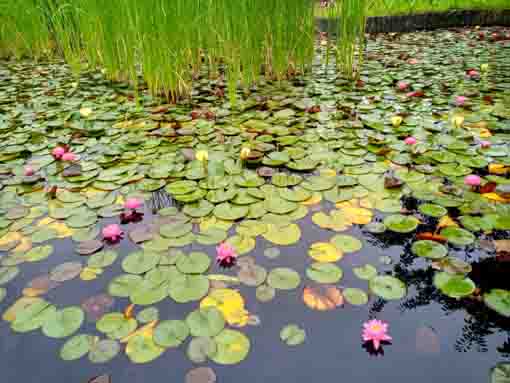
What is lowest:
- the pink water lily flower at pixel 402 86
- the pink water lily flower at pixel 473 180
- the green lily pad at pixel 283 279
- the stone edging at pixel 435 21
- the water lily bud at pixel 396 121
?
the green lily pad at pixel 283 279

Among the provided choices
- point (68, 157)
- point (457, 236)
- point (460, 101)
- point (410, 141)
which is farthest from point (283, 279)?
point (460, 101)

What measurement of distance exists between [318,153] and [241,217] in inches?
24.6

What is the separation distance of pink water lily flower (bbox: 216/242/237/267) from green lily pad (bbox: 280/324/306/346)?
0.94ft

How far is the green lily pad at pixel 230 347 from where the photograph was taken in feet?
2.64

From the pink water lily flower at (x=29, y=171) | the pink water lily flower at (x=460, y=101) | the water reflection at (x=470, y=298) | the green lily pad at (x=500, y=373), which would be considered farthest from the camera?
the pink water lily flower at (x=460, y=101)

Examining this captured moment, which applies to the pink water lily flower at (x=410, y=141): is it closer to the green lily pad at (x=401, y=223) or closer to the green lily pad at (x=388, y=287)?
the green lily pad at (x=401, y=223)

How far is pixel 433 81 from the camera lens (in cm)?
270

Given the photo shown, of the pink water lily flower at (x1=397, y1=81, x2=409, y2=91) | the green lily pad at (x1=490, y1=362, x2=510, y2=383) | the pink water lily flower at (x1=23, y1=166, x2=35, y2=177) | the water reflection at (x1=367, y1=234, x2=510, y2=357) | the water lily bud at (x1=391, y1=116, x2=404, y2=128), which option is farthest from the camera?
the pink water lily flower at (x1=397, y1=81, x2=409, y2=91)

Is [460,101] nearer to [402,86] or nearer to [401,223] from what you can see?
[402,86]

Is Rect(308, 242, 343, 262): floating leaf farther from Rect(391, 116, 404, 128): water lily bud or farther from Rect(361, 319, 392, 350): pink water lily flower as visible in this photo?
Rect(391, 116, 404, 128): water lily bud

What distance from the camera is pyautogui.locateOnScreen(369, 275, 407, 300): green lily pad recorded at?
0.95 m

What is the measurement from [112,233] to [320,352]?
2.51ft

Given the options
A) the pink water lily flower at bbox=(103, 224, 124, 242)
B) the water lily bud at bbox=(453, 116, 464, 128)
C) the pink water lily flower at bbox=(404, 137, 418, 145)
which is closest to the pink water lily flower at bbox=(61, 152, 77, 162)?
the pink water lily flower at bbox=(103, 224, 124, 242)

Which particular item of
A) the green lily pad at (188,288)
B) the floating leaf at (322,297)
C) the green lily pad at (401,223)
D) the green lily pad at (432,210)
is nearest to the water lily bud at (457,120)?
the green lily pad at (432,210)
